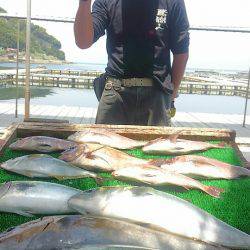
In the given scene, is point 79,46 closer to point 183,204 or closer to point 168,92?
point 168,92

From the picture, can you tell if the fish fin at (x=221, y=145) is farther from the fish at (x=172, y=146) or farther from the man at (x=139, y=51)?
the man at (x=139, y=51)

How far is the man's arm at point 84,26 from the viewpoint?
309 centimetres

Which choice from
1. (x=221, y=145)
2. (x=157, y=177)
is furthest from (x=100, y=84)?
(x=157, y=177)

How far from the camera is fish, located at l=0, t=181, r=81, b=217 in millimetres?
2031

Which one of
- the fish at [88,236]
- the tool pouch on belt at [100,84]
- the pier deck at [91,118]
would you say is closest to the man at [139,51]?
the tool pouch on belt at [100,84]

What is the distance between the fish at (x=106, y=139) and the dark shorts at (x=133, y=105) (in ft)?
2.91

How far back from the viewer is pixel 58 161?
8.32 ft

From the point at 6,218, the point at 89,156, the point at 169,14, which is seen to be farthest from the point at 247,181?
the point at 169,14

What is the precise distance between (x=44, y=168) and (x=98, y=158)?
363mm

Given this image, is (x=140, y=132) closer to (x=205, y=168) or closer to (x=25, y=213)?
(x=205, y=168)

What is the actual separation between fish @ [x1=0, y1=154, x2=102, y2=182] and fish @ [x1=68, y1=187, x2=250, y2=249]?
390 mm

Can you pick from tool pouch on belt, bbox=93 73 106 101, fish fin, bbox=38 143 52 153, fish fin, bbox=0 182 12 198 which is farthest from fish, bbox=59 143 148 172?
tool pouch on belt, bbox=93 73 106 101

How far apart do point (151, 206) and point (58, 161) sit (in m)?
0.87

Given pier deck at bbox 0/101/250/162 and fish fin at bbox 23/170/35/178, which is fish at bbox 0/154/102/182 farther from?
pier deck at bbox 0/101/250/162
